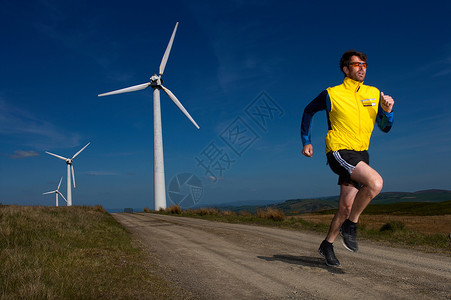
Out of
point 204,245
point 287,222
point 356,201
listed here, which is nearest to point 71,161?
point 287,222

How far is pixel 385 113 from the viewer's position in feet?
14.6

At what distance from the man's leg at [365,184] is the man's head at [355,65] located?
52.5 inches

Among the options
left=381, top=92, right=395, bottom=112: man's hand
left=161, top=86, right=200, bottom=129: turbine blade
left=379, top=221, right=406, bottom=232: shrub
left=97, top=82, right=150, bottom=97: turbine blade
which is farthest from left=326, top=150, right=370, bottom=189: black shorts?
left=97, top=82, right=150, bottom=97: turbine blade

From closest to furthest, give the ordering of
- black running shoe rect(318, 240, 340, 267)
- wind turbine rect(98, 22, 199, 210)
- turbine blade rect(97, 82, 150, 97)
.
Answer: black running shoe rect(318, 240, 340, 267)
turbine blade rect(97, 82, 150, 97)
wind turbine rect(98, 22, 199, 210)

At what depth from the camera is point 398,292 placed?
3490 millimetres

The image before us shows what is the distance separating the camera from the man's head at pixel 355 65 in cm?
462

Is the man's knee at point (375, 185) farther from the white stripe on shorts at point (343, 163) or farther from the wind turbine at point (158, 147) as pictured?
the wind turbine at point (158, 147)

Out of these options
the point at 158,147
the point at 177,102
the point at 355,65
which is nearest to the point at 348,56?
the point at 355,65

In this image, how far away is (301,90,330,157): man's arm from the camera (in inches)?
187

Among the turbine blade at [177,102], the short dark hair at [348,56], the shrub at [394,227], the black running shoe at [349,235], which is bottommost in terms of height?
the shrub at [394,227]

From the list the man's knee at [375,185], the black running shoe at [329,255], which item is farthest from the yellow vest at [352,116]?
the black running shoe at [329,255]

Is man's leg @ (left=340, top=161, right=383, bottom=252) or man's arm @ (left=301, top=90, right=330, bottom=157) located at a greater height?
man's arm @ (left=301, top=90, right=330, bottom=157)

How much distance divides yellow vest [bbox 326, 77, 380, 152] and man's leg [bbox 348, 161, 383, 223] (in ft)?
1.06

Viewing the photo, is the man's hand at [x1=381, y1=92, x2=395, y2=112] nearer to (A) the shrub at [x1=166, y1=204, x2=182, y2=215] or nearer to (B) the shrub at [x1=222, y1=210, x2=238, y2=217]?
(B) the shrub at [x1=222, y1=210, x2=238, y2=217]
